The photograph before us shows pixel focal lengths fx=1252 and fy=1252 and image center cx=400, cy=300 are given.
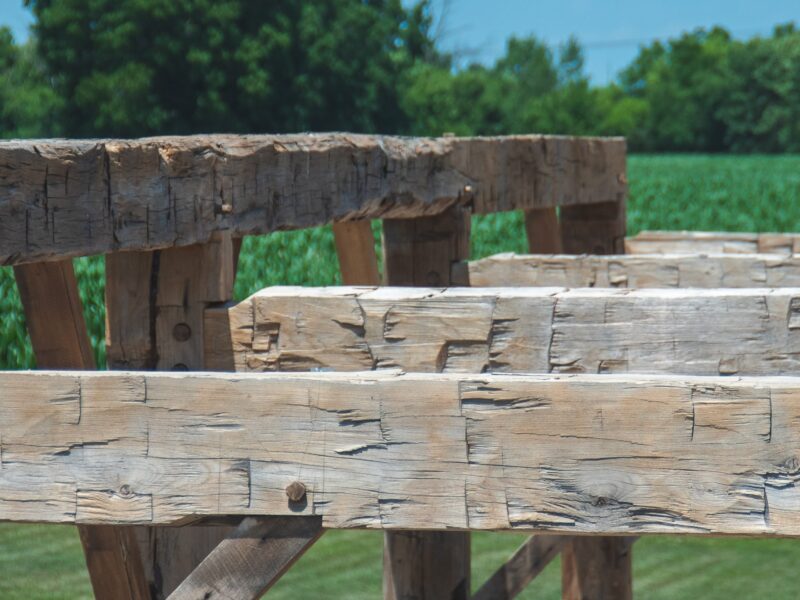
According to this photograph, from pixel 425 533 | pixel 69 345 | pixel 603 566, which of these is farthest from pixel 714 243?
pixel 69 345

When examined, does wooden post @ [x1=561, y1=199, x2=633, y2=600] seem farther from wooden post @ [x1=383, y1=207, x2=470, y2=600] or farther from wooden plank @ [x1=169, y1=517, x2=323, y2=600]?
wooden plank @ [x1=169, y1=517, x2=323, y2=600]

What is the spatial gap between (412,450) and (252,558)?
33 centimetres

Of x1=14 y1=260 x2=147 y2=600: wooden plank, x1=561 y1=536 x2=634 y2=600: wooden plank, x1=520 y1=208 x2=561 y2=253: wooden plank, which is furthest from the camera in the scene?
x1=520 y1=208 x2=561 y2=253: wooden plank

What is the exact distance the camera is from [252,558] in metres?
1.91

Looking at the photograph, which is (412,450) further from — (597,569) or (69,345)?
(597,569)

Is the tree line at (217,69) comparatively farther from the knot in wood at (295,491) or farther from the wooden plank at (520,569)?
the knot in wood at (295,491)

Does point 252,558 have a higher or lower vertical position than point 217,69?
lower

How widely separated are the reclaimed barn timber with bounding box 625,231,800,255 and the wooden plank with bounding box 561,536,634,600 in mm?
2101

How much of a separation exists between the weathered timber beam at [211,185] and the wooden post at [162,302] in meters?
0.10

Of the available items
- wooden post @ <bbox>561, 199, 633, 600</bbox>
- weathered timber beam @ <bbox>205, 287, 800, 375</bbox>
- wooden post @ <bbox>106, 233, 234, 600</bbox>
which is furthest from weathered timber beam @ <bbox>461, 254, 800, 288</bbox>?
wooden post @ <bbox>106, 233, 234, 600</bbox>

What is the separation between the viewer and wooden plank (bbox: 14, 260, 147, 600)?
258cm

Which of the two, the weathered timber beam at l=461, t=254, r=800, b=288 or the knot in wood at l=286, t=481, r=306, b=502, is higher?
the weathered timber beam at l=461, t=254, r=800, b=288

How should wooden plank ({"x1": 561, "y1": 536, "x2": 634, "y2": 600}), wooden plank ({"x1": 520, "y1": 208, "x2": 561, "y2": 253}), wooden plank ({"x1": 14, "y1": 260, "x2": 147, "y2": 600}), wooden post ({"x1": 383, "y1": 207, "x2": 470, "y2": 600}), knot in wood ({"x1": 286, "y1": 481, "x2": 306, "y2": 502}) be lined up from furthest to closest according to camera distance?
wooden plank ({"x1": 520, "y1": 208, "x2": 561, "y2": 253})
wooden plank ({"x1": 561, "y1": 536, "x2": 634, "y2": 600})
wooden post ({"x1": 383, "y1": 207, "x2": 470, "y2": 600})
wooden plank ({"x1": 14, "y1": 260, "x2": 147, "y2": 600})
knot in wood ({"x1": 286, "y1": 481, "x2": 306, "y2": 502})

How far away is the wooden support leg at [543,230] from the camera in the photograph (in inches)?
223
